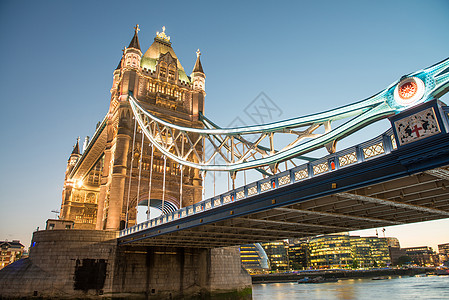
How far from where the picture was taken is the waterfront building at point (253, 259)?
10564 centimetres

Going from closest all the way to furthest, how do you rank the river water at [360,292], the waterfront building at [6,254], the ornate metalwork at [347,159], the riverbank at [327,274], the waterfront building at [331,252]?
1. the ornate metalwork at [347,159]
2. the river water at [360,292]
3. the riverbank at [327,274]
4. the waterfront building at [6,254]
5. the waterfront building at [331,252]

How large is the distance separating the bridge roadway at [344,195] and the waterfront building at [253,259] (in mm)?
85293

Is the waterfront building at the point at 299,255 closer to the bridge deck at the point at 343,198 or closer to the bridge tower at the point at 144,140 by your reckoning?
the bridge tower at the point at 144,140

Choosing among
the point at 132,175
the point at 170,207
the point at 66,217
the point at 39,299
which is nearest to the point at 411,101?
the point at 39,299

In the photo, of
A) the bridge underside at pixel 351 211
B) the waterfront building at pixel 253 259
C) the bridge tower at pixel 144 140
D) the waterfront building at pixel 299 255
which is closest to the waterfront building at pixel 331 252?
the waterfront building at pixel 299 255

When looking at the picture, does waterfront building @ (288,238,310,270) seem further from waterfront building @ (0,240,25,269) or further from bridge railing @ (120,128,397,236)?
bridge railing @ (120,128,397,236)

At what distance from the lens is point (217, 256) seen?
119 ft

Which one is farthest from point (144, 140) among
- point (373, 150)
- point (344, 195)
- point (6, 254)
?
point (6, 254)

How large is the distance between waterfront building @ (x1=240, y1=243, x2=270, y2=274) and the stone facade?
71523 millimetres

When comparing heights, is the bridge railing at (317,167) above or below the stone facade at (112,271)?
above

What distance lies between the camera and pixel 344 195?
13.9 m

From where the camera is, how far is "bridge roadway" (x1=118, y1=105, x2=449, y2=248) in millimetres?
10977

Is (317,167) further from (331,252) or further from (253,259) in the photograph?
(331,252)

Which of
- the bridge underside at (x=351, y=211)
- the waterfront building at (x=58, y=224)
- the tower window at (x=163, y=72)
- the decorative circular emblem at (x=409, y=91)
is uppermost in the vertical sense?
the tower window at (x=163, y=72)
